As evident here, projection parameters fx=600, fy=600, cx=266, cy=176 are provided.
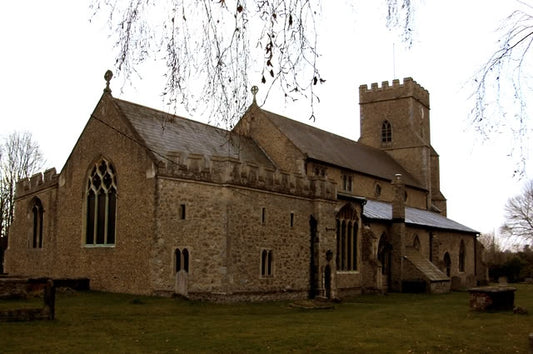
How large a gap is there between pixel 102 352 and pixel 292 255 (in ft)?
46.4

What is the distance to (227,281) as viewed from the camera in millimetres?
21547

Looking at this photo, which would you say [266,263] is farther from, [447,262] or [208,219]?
[447,262]

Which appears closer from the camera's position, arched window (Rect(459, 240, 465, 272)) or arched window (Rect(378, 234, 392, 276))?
arched window (Rect(378, 234, 392, 276))

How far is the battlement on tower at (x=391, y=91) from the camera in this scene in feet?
153

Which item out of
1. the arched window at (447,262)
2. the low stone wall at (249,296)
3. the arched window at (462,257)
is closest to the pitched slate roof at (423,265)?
the arched window at (447,262)

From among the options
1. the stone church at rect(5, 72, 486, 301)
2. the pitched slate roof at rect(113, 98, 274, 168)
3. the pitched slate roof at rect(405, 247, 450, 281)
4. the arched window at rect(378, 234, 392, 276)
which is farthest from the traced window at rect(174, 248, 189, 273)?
the pitched slate roof at rect(405, 247, 450, 281)

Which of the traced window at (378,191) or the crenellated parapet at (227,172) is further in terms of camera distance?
the traced window at (378,191)

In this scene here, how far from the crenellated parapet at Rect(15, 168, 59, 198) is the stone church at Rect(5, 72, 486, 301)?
9 cm

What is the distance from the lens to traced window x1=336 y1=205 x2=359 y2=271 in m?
28.1

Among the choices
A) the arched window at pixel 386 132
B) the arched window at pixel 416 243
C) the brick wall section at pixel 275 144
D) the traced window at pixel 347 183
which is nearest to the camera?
the brick wall section at pixel 275 144

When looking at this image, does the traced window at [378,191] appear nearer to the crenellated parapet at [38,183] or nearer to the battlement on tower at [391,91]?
the battlement on tower at [391,91]

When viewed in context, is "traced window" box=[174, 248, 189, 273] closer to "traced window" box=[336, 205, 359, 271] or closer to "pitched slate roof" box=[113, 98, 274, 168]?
"pitched slate roof" box=[113, 98, 274, 168]

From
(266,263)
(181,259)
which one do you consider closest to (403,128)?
(266,263)

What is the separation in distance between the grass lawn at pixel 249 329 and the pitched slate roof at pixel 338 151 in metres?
11.2
